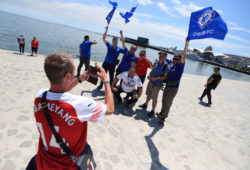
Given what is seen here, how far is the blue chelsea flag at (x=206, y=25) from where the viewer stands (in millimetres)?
3679

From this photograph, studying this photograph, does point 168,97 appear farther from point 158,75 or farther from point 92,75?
point 92,75

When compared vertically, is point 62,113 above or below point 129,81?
above

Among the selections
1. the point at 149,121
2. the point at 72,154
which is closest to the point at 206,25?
the point at 149,121

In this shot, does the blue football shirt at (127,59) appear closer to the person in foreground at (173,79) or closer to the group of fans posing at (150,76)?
the group of fans posing at (150,76)

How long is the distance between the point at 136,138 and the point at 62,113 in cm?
314

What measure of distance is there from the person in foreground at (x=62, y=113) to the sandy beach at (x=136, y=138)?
175cm

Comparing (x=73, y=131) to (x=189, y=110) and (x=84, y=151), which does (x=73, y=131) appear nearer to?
(x=84, y=151)

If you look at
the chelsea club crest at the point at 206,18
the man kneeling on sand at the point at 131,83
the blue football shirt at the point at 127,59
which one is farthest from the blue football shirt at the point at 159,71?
the chelsea club crest at the point at 206,18

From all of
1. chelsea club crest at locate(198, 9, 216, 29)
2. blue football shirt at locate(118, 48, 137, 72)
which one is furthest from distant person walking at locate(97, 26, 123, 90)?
chelsea club crest at locate(198, 9, 216, 29)

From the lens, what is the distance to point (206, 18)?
385cm

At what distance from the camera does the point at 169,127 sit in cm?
502

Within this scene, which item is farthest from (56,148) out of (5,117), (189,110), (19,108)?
(189,110)

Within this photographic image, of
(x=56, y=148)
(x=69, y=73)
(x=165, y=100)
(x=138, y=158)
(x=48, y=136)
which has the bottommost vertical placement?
(x=138, y=158)

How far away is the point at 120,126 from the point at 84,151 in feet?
9.47
